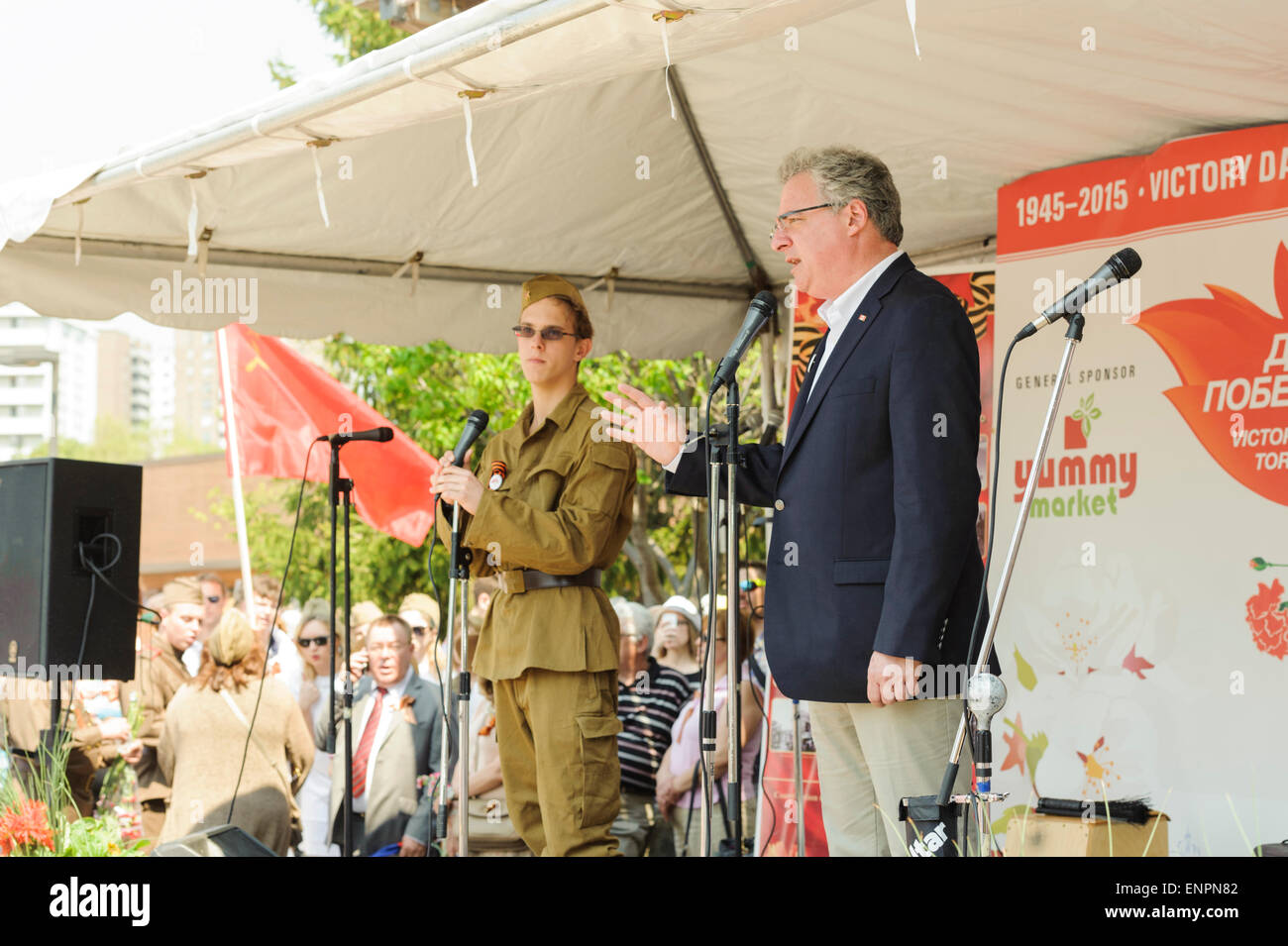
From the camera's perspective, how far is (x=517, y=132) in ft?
15.0

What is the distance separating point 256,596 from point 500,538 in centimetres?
505

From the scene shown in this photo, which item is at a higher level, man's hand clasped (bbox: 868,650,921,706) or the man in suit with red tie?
A: man's hand clasped (bbox: 868,650,921,706)

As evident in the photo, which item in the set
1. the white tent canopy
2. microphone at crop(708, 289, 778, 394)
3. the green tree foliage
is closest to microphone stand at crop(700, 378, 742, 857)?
microphone at crop(708, 289, 778, 394)

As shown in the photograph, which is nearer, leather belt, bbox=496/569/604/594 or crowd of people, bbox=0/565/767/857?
leather belt, bbox=496/569/604/594

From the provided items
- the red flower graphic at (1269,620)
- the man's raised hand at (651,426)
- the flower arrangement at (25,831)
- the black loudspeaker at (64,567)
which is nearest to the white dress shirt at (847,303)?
the man's raised hand at (651,426)

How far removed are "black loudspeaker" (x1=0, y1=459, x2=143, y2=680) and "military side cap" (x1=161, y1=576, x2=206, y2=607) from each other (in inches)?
97.7

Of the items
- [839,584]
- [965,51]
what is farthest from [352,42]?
[839,584]

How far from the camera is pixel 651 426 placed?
298cm

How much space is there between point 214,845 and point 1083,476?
270 centimetres

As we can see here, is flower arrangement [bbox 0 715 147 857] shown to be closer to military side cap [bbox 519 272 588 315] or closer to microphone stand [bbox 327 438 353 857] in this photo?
microphone stand [bbox 327 438 353 857]

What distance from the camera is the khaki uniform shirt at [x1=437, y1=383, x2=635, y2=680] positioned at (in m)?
3.56

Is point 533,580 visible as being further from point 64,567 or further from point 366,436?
point 64,567

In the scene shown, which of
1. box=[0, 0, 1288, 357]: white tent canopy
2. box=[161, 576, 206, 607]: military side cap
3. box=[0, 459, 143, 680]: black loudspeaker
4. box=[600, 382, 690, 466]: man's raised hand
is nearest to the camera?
box=[600, 382, 690, 466]: man's raised hand
